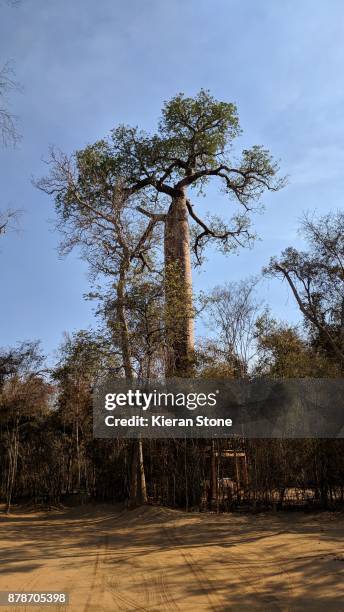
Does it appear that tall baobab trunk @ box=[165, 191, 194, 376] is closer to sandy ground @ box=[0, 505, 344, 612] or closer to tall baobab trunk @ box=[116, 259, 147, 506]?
tall baobab trunk @ box=[116, 259, 147, 506]

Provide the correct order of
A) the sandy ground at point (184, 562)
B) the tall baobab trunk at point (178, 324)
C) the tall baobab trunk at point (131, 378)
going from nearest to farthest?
the sandy ground at point (184, 562) → the tall baobab trunk at point (131, 378) → the tall baobab trunk at point (178, 324)

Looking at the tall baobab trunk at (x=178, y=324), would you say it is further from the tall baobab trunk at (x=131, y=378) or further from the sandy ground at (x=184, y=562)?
the sandy ground at (x=184, y=562)

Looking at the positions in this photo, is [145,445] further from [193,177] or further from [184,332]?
[193,177]

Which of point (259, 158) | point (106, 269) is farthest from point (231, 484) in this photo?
point (259, 158)

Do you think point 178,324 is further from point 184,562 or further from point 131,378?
point 184,562

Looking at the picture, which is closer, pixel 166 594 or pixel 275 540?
pixel 166 594

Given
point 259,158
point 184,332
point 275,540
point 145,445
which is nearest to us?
point 275,540

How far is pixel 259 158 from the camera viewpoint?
16.0 meters

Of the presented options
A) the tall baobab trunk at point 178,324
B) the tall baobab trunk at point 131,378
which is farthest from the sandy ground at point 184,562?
the tall baobab trunk at point 178,324

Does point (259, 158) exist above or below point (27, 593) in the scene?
above

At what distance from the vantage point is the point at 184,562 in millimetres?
5637

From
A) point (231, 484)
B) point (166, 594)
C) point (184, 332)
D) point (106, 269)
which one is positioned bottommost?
point (166, 594)

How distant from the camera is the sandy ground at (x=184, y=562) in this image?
4.34 meters

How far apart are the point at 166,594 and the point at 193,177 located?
12864mm
